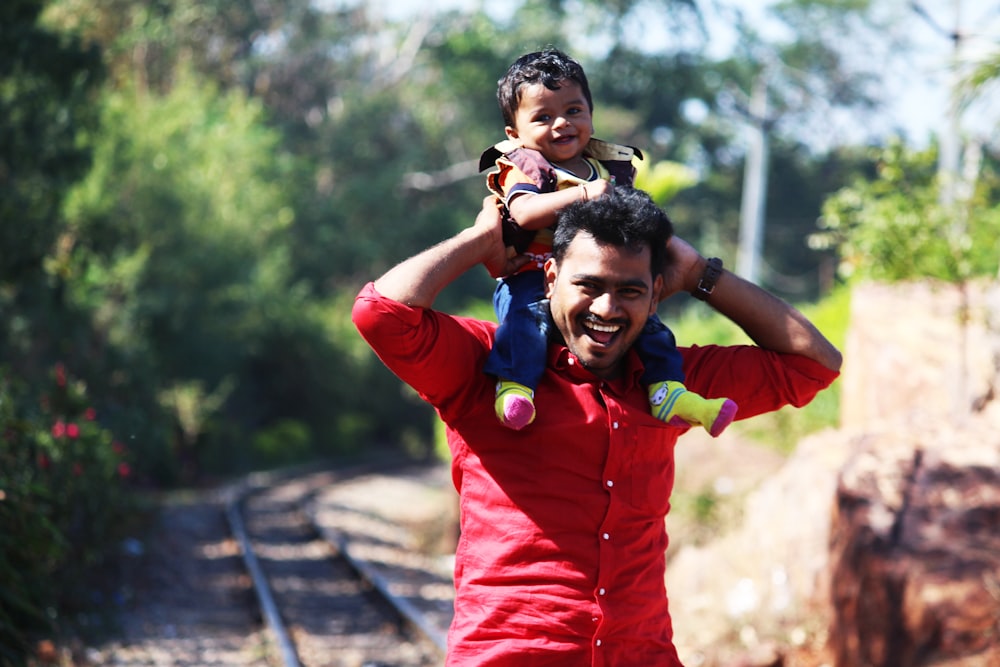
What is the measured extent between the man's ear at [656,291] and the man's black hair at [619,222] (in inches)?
1.9

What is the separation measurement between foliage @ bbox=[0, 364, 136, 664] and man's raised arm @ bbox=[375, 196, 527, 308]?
3.59m

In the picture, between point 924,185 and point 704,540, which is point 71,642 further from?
point 924,185

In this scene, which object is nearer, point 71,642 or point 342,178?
point 71,642

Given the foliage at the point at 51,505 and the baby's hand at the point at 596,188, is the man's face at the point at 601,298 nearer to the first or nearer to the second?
the baby's hand at the point at 596,188

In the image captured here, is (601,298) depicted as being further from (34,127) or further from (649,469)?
(34,127)

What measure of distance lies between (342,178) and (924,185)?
36.8 m

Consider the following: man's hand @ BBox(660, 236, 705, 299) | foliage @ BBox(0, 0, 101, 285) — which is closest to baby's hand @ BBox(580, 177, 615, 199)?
man's hand @ BBox(660, 236, 705, 299)

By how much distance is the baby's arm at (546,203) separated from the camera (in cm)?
319

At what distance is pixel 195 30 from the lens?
3897cm

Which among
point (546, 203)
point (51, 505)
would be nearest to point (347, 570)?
point (51, 505)

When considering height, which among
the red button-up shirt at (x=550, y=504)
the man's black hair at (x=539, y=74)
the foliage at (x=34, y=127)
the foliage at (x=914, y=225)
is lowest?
the red button-up shirt at (x=550, y=504)

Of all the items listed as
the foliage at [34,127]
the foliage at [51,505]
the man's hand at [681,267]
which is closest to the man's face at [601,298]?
the man's hand at [681,267]

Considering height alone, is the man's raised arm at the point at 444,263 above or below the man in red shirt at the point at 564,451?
above

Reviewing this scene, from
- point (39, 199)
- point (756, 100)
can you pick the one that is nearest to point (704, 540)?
point (39, 199)
